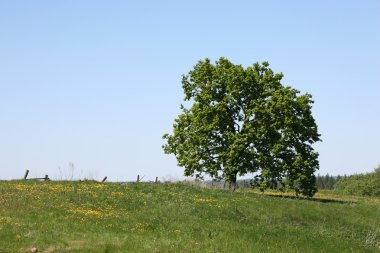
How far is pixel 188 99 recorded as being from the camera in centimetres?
5712

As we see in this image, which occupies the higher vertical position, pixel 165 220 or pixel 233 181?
pixel 233 181

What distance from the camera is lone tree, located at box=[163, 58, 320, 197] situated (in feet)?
168

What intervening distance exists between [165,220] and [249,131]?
2343 cm

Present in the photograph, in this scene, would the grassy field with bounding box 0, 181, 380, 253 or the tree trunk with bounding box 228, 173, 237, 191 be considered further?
the tree trunk with bounding box 228, 173, 237, 191

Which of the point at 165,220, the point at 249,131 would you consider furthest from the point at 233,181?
the point at 165,220

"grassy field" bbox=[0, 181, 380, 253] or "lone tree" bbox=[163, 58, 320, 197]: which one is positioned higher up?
"lone tree" bbox=[163, 58, 320, 197]

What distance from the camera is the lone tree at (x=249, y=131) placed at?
2012 inches

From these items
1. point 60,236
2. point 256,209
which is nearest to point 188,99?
point 256,209

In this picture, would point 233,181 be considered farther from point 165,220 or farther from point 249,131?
point 165,220

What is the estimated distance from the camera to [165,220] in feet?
95.7

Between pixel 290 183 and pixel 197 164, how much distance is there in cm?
1070

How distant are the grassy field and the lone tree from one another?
22.7 feet

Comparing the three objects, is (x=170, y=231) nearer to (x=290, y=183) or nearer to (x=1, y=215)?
(x=1, y=215)

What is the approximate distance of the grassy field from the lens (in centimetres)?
2061
